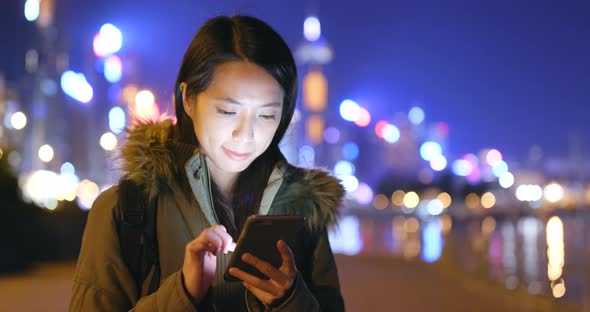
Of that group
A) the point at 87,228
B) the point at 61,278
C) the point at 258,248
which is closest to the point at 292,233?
the point at 258,248

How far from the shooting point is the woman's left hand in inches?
75.7

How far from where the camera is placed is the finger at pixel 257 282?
6.31 ft

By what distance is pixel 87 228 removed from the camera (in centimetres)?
215

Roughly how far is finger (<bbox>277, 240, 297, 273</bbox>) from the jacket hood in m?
0.36

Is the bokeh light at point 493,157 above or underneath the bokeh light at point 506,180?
above

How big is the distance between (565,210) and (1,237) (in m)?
129

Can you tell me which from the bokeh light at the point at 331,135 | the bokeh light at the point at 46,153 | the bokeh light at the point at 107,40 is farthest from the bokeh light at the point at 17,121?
the bokeh light at the point at 331,135

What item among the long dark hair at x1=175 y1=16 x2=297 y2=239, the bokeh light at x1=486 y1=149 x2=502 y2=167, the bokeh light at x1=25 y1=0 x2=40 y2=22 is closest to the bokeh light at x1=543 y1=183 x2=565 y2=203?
the bokeh light at x1=486 y1=149 x2=502 y2=167

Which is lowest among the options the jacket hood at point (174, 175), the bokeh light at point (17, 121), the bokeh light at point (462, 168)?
the bokeh light at point (462, 168)

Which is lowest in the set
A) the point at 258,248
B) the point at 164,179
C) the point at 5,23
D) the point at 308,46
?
the point at 258,248

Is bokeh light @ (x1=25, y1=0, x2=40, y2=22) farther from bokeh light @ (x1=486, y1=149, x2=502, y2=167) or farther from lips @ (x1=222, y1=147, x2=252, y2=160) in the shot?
bokeh light @ (x1=486, y1=149, x2=502, y2=167)

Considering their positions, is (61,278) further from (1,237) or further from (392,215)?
(392,215)

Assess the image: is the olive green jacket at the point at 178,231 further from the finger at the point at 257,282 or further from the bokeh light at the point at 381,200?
the bokeh light at the point at 381,200

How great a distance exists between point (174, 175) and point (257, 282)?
46 cm
